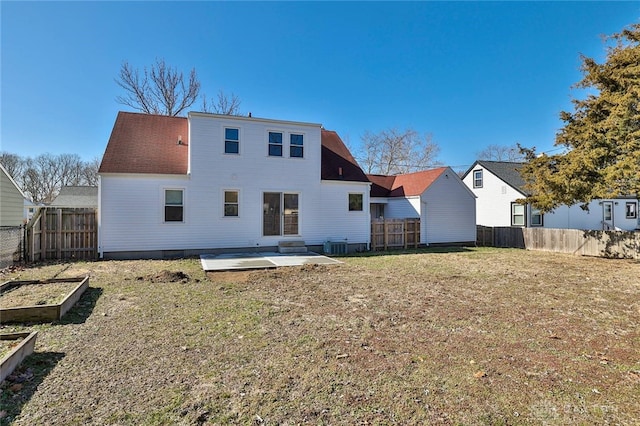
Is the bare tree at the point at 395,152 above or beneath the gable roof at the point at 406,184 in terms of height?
above

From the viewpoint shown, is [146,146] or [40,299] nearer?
[40,299]

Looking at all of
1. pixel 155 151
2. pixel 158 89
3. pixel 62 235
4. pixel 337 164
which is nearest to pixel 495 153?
pixel 337 164

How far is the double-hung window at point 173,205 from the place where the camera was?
41.2ft

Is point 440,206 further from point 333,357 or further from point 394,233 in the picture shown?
point 333,357

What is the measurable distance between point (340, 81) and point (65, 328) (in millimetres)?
19400

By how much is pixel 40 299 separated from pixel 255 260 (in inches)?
243

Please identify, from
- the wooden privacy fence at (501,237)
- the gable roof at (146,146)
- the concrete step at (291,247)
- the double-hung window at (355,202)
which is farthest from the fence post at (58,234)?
the wooden privacy fence at (501,237)

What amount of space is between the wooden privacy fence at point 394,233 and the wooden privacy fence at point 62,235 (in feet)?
38.1

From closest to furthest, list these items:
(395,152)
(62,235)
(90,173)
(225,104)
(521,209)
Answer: (62,235), (521,209), (225,104), (395,152), (90,173)

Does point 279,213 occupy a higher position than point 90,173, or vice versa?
point 90,173

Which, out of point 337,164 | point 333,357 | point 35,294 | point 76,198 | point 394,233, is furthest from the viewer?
point 76,198

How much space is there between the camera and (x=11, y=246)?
10.4 meters

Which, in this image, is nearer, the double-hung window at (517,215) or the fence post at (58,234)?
the fence post at (58,234)

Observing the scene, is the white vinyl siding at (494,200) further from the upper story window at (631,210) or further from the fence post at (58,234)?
the fence post at (58,234)
